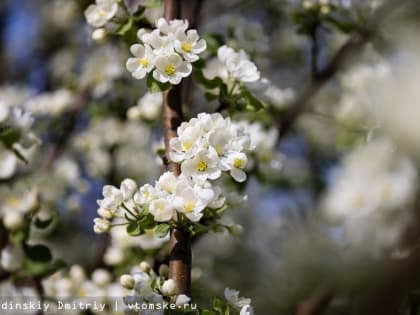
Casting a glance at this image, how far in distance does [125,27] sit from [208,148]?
0.44 m

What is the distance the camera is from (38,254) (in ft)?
6.48

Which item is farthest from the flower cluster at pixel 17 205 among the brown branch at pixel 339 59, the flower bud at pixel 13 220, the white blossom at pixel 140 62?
the brown branch at pixel 339 59

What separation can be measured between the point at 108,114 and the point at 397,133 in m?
1.29

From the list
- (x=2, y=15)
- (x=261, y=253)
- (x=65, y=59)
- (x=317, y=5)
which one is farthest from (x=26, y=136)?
(x=2, y=15)

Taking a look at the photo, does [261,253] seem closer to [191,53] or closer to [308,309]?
[308,309]

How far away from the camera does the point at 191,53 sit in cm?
156

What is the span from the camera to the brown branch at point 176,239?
4.72 ft

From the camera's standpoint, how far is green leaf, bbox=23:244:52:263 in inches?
77.4

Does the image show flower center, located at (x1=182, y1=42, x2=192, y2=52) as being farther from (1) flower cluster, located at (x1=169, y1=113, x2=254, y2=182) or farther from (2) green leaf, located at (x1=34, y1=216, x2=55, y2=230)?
(2) green leaf, located at (x1=34, y1=216, x2=55, y2=230)

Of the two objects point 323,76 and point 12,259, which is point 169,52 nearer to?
point 12,259

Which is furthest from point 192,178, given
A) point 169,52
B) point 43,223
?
point 43,223

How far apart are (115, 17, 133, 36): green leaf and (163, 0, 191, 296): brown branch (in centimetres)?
19

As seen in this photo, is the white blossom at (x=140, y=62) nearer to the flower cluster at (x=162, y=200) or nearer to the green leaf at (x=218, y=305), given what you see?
the flower cluster at (x=162, y=200)

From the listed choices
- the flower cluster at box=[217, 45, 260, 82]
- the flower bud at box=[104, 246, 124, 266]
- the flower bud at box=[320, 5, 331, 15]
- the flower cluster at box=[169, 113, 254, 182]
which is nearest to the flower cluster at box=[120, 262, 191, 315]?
the flower cluster at box=[169, 113, 254, 182]
